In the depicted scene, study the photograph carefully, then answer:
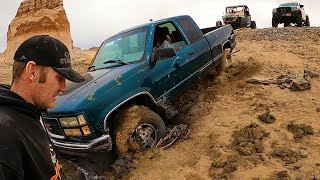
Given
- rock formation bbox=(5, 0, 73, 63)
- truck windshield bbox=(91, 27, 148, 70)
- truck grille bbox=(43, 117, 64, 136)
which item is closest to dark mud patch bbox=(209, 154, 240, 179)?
truck windshield bbox=(91, 27, 148, 70)

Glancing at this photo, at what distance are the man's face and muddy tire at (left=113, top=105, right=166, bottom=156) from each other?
8.83 feet

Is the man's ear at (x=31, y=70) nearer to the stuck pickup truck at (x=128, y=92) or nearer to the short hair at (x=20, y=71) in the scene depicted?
the short hair at (x=20, y=71)

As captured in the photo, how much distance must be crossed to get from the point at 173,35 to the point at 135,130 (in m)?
2.41

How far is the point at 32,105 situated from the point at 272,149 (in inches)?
150

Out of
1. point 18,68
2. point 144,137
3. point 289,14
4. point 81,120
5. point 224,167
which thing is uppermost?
point 18,68

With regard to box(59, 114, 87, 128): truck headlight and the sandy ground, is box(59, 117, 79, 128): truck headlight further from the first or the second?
the sandy ground

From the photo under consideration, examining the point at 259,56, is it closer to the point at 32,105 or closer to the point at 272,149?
the point at 272,149

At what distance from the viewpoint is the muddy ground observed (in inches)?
160

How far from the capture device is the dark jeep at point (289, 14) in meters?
20.7

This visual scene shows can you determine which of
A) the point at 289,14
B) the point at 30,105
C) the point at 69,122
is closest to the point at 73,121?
the point at 69,122

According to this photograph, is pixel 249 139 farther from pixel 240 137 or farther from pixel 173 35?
pixel 173 35

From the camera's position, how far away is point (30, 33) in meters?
28.3

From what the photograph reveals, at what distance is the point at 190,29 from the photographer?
6.16 m

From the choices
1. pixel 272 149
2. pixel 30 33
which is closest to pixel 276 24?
pixel 272 149
